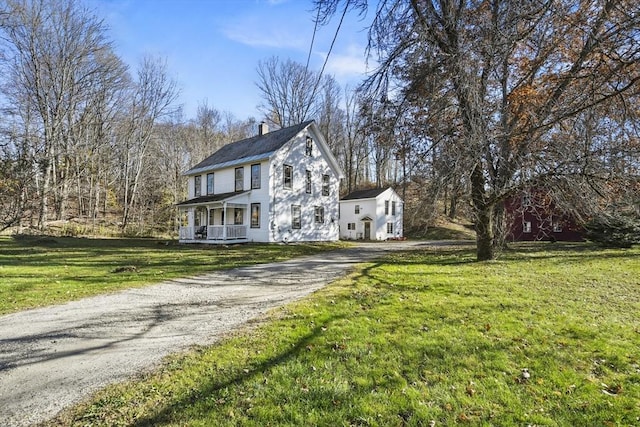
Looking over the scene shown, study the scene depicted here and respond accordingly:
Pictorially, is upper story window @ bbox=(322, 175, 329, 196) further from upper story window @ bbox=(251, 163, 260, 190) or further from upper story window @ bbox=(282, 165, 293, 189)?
upper story window @ bbox=(251, 163, 260, 190)

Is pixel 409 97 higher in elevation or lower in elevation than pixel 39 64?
lower

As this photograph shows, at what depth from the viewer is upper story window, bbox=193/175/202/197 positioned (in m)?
27.4

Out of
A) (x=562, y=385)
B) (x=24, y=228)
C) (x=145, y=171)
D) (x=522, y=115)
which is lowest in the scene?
(x=562, y=385)

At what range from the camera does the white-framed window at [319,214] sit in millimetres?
25066

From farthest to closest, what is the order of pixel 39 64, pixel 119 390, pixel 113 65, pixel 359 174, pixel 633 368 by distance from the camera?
1. pixel 359 174
2. pixel 113 65
3. pixel 39 64
4. pixel 633 368
5. pixel 119 390

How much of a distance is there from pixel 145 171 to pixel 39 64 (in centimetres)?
1409

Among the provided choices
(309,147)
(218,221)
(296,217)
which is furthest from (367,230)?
(218,221)

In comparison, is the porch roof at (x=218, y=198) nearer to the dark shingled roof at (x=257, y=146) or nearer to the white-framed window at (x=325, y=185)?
the dark shingled roof at (x=257, y=146)

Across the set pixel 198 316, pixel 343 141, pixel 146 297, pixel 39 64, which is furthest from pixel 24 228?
pixel 343 141

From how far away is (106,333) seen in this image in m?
5.11

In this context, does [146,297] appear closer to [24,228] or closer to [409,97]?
[409,97]

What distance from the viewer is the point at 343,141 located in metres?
46.7

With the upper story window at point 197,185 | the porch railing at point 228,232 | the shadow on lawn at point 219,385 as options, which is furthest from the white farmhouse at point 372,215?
→ the shadow on lawn at point 219,385

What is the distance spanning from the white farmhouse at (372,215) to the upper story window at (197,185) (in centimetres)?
1377
